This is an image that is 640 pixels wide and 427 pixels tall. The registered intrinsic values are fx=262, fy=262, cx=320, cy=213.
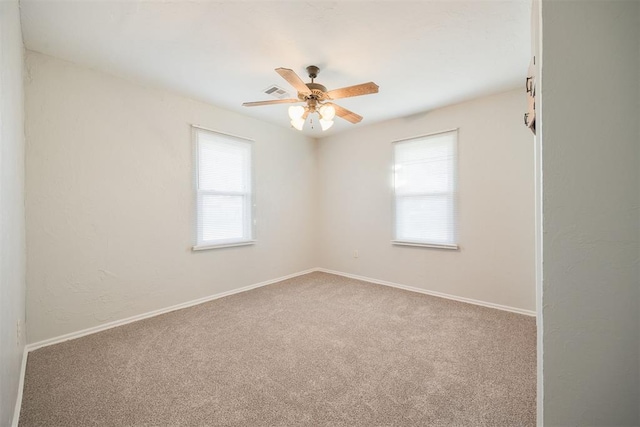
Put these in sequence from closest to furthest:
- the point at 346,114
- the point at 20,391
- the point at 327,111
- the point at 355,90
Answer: the point at 20,391
the point at 355,90
the point at 327,111
the point at 346,114

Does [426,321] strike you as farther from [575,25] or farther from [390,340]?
[575,25]

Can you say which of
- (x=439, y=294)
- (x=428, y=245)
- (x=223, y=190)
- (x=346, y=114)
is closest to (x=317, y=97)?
(x=346, y=114)

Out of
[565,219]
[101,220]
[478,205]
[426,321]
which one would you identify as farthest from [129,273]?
[478,205]

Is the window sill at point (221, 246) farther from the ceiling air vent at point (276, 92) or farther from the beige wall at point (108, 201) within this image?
the ceiling air vent at point (276, 92)

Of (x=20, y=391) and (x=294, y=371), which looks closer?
(x=20, y=391)

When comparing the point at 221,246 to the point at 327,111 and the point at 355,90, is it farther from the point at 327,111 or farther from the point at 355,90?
the point at 355,90

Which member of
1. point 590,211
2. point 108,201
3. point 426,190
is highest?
point 426,190

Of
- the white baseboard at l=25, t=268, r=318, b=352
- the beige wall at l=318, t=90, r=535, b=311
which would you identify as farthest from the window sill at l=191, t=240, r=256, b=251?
the beige wall at l=318, t=90, r=535, b=311

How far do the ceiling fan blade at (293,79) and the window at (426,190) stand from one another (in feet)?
6.59

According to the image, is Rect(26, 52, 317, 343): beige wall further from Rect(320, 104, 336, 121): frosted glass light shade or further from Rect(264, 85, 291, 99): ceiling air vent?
Rect(320, 104, 336, 121): frosted glass light shade

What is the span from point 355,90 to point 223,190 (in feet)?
7.26

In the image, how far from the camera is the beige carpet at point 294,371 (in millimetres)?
1453

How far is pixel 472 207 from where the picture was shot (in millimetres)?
3213

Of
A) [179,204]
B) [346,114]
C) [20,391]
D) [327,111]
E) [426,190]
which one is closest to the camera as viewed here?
[20,391]
